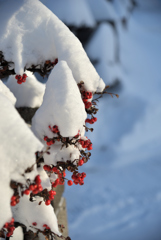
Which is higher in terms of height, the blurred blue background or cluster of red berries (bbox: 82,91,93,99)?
the blurred blue background

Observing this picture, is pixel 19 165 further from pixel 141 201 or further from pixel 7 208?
pixel 141 201

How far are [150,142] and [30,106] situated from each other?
721 centimetres

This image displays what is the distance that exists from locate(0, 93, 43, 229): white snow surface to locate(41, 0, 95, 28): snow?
527 cm

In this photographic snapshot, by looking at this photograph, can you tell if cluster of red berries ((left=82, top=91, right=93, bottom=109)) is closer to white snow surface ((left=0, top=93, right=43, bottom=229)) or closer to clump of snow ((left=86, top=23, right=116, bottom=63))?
white snow surface ((left=0, top=93, right=43, bottom=229))

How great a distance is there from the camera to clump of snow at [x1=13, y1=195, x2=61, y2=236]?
2.02m

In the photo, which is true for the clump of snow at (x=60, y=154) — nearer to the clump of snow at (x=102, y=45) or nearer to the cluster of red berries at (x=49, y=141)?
the cluster of red berries at (x=49, y=141)

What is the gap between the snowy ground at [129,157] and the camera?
7.26m

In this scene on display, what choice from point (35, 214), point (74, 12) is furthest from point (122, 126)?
point (35, 214)

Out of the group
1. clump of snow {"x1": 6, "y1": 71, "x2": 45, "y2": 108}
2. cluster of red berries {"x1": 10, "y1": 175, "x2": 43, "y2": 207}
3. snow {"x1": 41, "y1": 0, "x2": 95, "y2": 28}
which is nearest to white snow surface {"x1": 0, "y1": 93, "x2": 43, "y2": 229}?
cluster of red berries {"x1": 10, "y1": 175, "x2": 43, "y2": 207}

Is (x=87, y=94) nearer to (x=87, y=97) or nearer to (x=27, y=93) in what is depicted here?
(x=87, y=97)

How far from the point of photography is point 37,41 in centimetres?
220

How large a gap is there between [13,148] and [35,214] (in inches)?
39.2

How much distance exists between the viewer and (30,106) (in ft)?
10.0

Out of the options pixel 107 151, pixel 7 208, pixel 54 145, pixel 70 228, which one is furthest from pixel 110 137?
pixel 7 208
